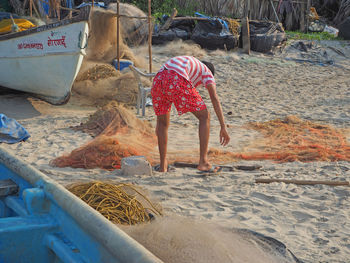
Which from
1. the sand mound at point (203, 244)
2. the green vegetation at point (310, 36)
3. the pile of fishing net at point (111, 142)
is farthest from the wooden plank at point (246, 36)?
the sand mound at point (203, 244)

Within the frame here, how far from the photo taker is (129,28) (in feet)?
42.4

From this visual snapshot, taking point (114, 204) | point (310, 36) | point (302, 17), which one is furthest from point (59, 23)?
point (302, 17)

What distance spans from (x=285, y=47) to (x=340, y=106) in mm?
6573

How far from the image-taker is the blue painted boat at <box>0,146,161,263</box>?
150 cm

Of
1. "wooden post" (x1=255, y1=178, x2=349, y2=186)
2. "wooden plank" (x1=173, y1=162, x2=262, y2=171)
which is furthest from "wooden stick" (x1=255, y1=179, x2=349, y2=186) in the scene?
"wooden plank" (x1=173, y1=162, x2=262, y2=171)

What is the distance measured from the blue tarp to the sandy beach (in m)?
0.10

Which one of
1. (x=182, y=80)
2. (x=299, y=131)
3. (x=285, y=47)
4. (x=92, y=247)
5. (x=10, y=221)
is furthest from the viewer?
(x=285, y=47)

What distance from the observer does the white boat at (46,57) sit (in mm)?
7336

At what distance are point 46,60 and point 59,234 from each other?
6297 millimetres

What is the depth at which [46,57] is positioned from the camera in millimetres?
7645

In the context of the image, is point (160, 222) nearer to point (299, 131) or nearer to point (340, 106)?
point (299, 131)

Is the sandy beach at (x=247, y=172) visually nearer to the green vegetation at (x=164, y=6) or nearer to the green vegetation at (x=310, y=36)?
the green vegetation at (x=310, y=36)

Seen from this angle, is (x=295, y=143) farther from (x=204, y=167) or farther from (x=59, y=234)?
(x=59, y=234)

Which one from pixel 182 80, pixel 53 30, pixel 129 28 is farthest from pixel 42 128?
pixel 129 28
